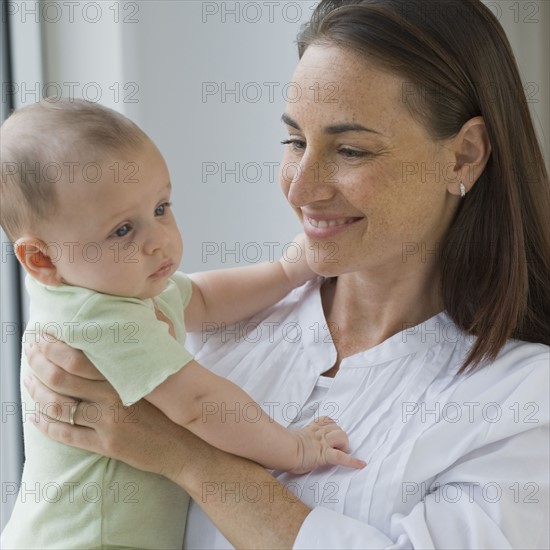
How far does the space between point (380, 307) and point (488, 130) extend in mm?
360

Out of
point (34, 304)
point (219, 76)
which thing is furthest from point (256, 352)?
point (219, 76)

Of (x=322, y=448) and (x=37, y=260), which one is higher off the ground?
(x=37, y=260)

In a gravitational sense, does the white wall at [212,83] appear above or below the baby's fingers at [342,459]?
above

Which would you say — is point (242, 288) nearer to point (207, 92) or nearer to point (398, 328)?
point (398, 328)

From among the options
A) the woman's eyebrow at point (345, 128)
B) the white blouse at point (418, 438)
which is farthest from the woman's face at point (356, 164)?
Answer: the white blouse at point (418, 438)

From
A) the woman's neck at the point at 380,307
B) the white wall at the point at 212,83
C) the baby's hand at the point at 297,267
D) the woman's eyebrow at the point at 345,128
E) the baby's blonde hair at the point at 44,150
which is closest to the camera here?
the baby's blonde hair at the point at 44,150

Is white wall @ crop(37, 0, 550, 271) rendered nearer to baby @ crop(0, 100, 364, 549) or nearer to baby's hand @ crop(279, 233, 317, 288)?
baby's hand @ crop(279, 233, 317, 288)

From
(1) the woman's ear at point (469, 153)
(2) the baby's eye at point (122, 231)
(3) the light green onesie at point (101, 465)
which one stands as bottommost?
(3) the light green onesie at point (101, 465)

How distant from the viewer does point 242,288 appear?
167 cm

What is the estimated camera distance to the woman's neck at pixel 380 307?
159 centimetres

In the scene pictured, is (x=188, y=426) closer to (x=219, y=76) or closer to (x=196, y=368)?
(x=196, y=368)

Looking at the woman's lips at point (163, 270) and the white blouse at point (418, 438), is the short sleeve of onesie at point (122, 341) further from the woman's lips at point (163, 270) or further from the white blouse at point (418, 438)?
the white blouse at point (418, 438)

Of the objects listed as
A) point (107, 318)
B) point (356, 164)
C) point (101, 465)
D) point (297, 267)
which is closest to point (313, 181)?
point (356, 164)

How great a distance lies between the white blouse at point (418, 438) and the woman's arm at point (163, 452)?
0.07 ft
